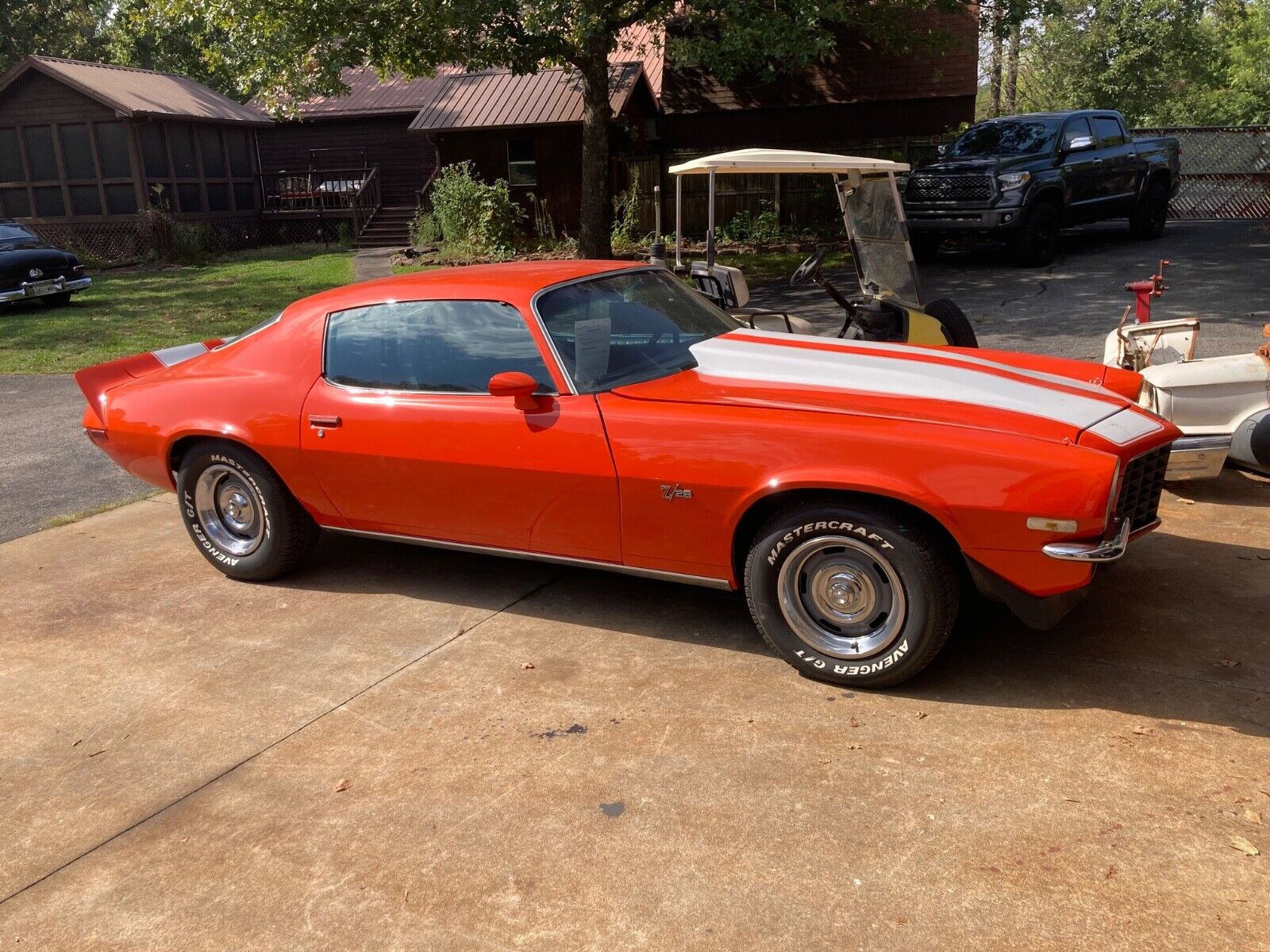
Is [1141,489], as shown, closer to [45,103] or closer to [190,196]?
[190,196]

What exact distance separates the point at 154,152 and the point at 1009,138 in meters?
20.6

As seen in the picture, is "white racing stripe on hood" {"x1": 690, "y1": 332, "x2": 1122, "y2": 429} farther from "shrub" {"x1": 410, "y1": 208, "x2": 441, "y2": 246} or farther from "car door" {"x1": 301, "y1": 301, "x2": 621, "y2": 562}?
"shrub" {"x1": 410, "y1": 208, "x2": 441, "y2": 246}

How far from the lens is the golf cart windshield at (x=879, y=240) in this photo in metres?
7.08

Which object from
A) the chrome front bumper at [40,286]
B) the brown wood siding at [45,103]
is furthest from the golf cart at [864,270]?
the brown wood siding at [45,103]

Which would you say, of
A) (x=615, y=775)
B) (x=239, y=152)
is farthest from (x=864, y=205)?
(x=239, y=152)

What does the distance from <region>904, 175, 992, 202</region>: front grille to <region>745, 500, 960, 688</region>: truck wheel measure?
1180 cm

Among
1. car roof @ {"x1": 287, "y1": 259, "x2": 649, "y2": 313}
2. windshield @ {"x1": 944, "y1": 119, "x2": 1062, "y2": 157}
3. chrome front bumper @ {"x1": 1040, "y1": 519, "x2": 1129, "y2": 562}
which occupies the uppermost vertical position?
windshield @ {"x1": 944, "y1": 119, "x2": 1062, "y2": 157}

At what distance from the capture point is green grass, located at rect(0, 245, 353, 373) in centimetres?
1319

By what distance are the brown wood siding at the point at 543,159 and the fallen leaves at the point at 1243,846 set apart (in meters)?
20.8

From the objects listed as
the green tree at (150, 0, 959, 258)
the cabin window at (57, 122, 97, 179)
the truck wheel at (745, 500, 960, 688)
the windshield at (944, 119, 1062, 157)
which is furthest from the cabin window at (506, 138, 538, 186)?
the truck wheel at (745, 500, 960, 688)

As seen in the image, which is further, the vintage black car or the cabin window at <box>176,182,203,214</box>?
the cabin window at <box>176,182,203,214</box>

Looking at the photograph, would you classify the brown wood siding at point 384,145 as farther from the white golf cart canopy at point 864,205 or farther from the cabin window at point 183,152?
the white golf cart canopy at point 864,205

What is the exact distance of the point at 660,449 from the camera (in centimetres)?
391

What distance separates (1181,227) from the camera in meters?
18.9
